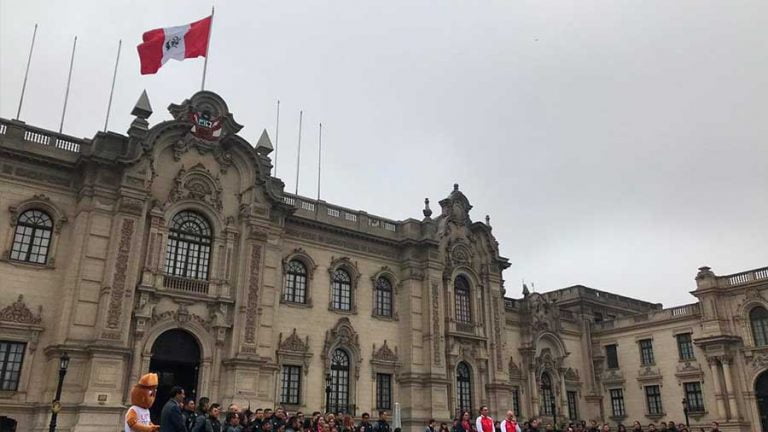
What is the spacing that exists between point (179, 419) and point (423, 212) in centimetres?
2639

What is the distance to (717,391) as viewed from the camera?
36.2m

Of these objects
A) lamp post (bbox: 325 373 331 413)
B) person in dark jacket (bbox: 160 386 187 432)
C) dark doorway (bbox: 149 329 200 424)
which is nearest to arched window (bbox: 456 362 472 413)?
lamp post (bbox: 325 373 331 413)

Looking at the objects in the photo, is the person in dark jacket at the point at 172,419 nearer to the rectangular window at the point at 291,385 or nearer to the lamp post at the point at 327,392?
the lamp post at the point at 327,392

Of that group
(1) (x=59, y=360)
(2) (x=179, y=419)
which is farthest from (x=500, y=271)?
(2) (x=179, y=419)

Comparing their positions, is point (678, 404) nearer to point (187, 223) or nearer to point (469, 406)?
point (469, 406)

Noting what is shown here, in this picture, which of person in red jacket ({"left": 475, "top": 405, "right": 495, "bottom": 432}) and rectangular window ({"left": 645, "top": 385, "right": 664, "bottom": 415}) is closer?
person in red jacket ({"left": 475, "top": 405, "right": 495, "bottom": 432})

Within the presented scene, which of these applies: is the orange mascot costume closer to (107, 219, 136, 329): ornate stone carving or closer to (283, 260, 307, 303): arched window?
(107, 219, 136, 329): ornate stone carving

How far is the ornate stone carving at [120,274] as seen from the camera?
74.2ft

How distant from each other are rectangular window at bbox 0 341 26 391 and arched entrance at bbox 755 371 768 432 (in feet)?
122

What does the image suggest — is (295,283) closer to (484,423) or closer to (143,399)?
(484,423)

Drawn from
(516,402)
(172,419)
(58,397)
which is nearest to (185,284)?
(58,397)

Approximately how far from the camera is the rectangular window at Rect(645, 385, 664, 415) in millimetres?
39862

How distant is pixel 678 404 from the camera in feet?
127

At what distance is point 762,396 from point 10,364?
123 ft
